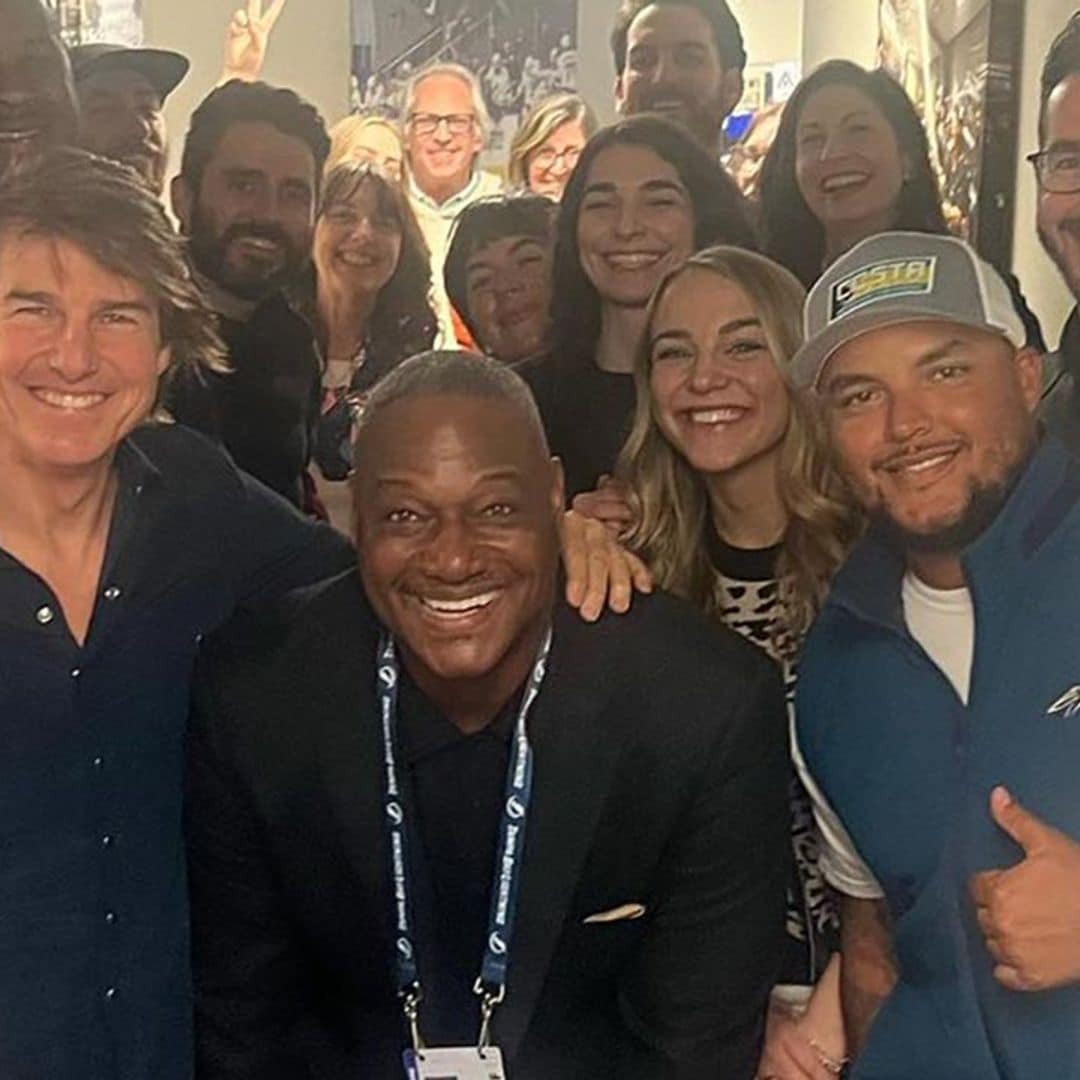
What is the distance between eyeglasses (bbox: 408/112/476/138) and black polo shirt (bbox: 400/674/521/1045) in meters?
1.06

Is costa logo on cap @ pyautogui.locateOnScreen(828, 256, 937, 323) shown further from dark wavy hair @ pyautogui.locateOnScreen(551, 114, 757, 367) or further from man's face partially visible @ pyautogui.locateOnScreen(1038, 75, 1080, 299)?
dark wavy hair @ pyautogui.locateOnScreen(551, 114, 757, 367)

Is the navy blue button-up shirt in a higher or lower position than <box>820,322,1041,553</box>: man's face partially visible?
lower

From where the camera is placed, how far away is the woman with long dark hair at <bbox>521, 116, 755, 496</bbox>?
6.53 feet

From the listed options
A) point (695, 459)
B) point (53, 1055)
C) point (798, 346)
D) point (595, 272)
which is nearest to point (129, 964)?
point (53, 1055)

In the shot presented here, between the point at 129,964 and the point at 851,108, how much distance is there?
1.36 metres

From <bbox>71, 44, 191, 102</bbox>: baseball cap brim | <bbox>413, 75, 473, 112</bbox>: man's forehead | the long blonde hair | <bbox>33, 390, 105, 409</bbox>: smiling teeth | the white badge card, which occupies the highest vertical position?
<bbox>71, 44, 191, 102</bbox>: baseball cap brim

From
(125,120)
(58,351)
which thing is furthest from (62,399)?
(125,120)

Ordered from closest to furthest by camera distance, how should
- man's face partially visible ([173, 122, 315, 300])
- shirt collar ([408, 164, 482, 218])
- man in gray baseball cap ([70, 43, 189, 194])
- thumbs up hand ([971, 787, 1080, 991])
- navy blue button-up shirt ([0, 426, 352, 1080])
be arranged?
1. thumbs up hand ([971, 787, 1080, 991])
2. navy blue button-up shirt ([0, 426, 352, 1080])
3. man in gray baseball cap ([70, 43, 189, 194])
4. man's face partially visible ([173, 122, 315, 300])
5. shirt collar ([408, 164, 482, 218])

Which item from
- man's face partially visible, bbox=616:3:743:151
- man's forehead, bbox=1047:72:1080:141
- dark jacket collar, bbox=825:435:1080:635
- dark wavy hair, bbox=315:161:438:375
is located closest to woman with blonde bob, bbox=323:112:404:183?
dark wavy hair, bbox=315:161:438:375

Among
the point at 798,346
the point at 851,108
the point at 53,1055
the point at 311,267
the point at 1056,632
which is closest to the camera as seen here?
the point at 1056,632

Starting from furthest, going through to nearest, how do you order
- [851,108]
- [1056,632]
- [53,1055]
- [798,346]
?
1. [851,108]
2. [798,346]
3. [53,1055]
4. [1056,632]

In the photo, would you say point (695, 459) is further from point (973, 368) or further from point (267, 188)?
point (267, 188)

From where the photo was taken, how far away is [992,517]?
4.39ft

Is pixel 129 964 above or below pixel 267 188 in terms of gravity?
below
